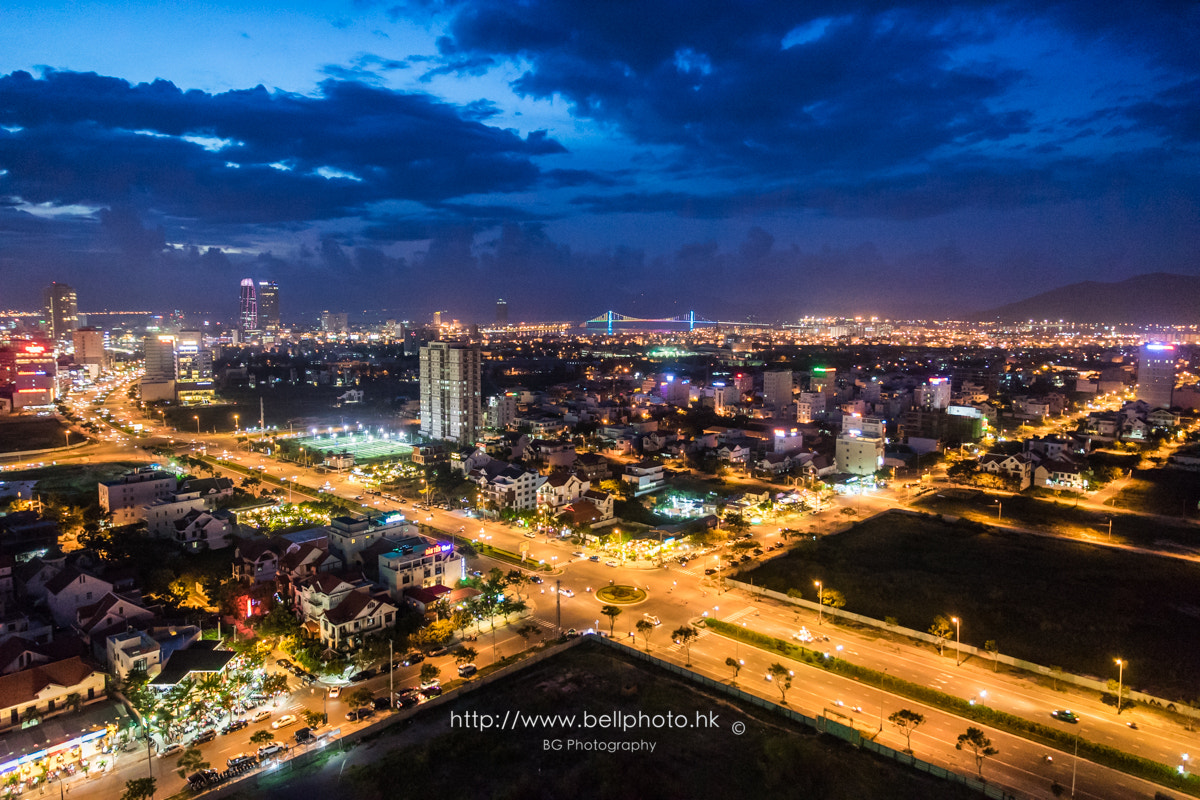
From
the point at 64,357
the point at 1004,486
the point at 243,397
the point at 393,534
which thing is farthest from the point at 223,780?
the point at 64,357

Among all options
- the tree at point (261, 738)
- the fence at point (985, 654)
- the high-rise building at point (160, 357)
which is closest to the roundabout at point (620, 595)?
the fence at point (985, 654)

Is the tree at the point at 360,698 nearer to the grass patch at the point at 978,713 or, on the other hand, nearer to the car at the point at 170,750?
the car at the point at 170,750

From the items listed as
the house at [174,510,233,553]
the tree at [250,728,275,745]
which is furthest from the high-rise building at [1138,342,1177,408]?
the house at [174,510,233,553]

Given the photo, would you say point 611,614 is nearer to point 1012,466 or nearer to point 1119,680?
point 1119,680

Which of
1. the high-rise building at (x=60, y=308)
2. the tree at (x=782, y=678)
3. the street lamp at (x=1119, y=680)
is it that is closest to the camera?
the street lamp at (x=1119, y=680)

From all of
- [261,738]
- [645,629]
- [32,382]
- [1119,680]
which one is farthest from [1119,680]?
[32,382]

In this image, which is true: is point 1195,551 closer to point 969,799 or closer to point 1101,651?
point 1101,651
